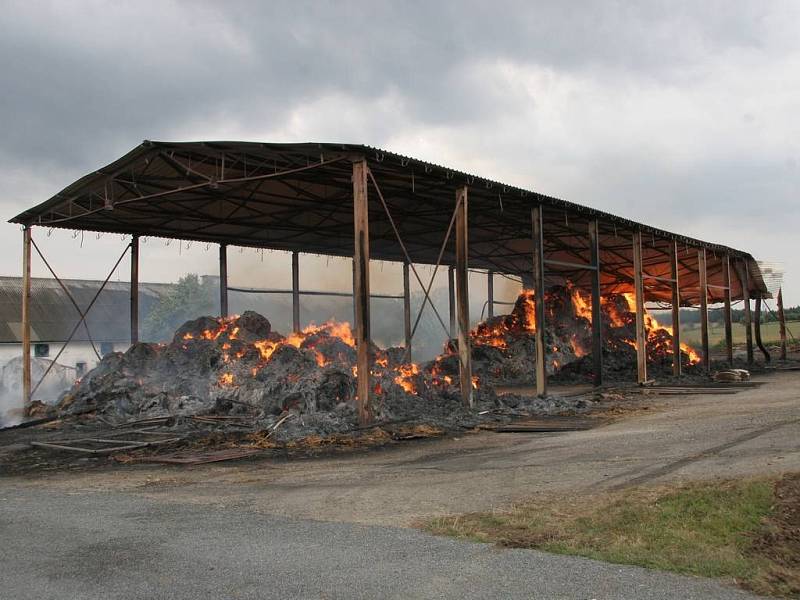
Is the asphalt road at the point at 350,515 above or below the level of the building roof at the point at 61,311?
below

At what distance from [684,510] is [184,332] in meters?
18.6

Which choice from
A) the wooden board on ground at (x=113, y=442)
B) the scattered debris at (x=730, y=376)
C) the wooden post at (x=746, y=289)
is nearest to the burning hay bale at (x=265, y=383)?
the wooden board on ground at (x=113, y=442)

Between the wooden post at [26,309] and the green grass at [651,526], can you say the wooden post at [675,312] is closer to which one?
the green grass at [651,526]

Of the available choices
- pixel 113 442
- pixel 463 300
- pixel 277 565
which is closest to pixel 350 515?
pixel 277 565

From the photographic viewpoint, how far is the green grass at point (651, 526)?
561cm

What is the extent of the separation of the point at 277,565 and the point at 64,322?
31673mm

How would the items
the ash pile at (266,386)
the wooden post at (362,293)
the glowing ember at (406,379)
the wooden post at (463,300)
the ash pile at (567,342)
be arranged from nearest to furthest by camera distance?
the wooden post at (362,293)
the ash pile at (266,386)
the wooden post at (463,300)
the glowing ember at (406,379)
the ash pile at (567,342)

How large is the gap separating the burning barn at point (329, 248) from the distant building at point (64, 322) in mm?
8707

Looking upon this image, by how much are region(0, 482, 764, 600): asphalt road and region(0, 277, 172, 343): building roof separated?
88.2 feet

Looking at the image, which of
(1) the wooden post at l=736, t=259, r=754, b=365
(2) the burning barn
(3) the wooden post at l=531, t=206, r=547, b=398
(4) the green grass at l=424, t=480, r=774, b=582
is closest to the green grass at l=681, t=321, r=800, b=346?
(1) the wooden post at l=736, t=259, r=754, b=365

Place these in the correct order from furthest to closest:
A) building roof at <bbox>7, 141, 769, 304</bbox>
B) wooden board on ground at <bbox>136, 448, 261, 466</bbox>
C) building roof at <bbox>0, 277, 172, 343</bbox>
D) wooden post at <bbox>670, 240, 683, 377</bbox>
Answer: building roof at <bbox>0, 277, 172, 343</bbox>, wooden post at <bbox>670, 240, 683, 377</bbox>, building roof at <bbox>7, 141, 769, 304</bbox>, wooden board on ground at <bbox>136, 448, 261, 466</bbox>

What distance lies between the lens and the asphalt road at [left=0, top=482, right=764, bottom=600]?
5172mm

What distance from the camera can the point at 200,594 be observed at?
17.1 feet

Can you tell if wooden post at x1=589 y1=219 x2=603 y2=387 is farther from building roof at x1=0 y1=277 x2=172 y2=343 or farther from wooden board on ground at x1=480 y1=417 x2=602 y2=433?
building roof at x1=0 y1=277 x2=172 y2=343
